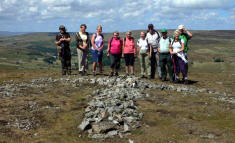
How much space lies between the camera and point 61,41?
21.8 meters

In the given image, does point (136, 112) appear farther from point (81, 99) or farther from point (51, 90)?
point (51, 90)

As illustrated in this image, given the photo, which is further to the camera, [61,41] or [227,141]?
[61,41]

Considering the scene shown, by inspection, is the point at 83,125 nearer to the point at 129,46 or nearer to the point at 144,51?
the point at 129,46

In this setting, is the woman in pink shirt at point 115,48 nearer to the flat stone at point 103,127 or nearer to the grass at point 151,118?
the grass at point 151,118

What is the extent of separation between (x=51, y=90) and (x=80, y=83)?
9.21ft

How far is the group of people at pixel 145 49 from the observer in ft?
64.0

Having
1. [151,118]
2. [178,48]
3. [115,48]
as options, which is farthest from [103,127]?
[178,48]

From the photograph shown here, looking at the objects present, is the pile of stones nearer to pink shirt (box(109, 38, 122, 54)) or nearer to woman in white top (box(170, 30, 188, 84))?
pink shirt (box(109, 38, 122, 54))

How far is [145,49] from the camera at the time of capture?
20891 mm

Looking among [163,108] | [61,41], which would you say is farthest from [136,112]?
[61,41]

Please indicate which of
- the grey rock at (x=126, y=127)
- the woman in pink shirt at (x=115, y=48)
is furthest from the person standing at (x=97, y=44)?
the grey rock at (x=126, y=127)

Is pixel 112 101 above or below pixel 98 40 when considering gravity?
below

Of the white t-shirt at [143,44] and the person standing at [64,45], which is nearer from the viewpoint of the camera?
the white t-shirt at [143,44]

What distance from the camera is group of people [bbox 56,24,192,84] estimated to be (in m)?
19.5
